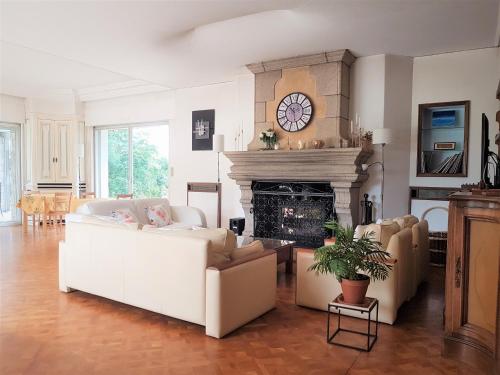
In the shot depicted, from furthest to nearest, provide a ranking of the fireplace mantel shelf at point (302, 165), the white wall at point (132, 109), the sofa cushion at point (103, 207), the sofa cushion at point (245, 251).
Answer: the white wall at point (132, 109) → the fireplace mantel shelf at point (302, 165) → the sofa cushion at point (103, 207) → the sofa cushion at point (245, 251)

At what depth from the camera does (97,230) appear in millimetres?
3404

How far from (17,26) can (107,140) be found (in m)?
4.93

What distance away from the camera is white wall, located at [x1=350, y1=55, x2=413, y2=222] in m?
5.33

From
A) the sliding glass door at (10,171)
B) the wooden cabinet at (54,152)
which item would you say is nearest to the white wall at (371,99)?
the wooden cabinet at (54,152)

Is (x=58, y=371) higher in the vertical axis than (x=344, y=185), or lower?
lower

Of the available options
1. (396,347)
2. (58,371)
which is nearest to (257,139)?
(396,347)

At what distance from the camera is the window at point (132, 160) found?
27.6 ft

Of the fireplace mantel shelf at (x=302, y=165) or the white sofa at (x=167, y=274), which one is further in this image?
the fireplace mantel shelf at (x=302, y=165)

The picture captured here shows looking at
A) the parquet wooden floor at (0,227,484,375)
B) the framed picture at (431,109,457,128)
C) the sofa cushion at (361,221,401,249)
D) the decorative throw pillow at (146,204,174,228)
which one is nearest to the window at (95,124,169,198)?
the decorative throw pillow at (146,204,174,228)

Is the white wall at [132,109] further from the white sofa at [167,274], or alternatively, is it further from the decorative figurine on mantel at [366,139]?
the white sofa at [167,274]

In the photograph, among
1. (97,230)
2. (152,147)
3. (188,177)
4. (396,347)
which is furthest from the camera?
(152,147)

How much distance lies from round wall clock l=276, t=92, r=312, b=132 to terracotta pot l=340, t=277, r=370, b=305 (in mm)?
3438

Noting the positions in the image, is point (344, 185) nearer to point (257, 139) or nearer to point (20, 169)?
point (257, 139)

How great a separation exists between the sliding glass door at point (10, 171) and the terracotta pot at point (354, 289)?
8.46 m
